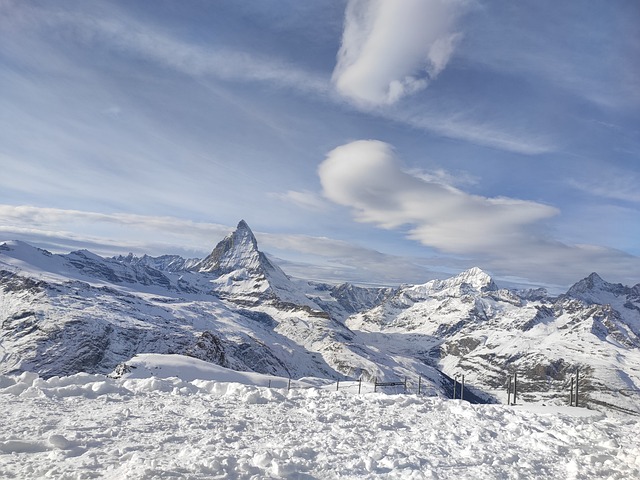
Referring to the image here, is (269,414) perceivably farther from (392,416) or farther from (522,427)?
(522,427)

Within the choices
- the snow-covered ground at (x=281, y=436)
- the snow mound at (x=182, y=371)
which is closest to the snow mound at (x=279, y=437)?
the snow-covered ground at (x=281, y=436)

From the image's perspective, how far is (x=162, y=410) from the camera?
720 inches

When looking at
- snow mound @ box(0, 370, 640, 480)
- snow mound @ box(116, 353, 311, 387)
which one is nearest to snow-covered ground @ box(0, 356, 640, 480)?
snow mound @ box(0, 370, 640, 480)

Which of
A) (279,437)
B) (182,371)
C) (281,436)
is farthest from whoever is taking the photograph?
(182,371)

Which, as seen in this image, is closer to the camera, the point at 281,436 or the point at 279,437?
the point at 279,437

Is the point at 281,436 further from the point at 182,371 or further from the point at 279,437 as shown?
the point at 182,371

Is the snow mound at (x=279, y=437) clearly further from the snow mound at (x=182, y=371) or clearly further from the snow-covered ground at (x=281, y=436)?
the snow mound at (x=182, y=371)

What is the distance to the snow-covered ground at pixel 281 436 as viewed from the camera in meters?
11.7

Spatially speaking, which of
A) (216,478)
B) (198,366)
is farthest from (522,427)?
(198,366)

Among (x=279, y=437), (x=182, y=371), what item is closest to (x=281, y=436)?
(x=279, y=437)

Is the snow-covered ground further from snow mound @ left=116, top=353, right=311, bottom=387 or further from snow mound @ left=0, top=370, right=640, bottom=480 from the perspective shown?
snow mound @ left=116, top=353, right=311, bottom=387

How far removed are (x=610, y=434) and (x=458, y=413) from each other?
6.30m

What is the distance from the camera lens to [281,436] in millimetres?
15461

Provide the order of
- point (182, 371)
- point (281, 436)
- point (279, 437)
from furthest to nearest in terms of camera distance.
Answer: point (182, 371)
point (281, 436)
point (279, 437)
